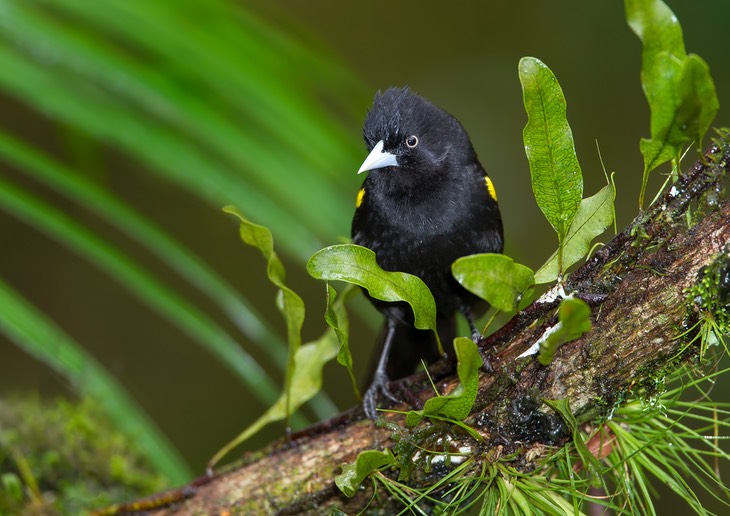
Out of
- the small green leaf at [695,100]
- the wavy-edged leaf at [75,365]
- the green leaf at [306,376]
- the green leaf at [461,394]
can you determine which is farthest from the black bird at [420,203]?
the small green leaf at [695,100]

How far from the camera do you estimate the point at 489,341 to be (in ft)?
5.01

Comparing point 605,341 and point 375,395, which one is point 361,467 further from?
point 375,395

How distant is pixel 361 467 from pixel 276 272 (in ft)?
1.45

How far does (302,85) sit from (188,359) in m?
3.67

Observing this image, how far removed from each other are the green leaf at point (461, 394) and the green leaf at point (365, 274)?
159mm

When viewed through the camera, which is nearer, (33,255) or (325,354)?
(325,354)

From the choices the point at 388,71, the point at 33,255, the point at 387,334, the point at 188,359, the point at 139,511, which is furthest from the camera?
the point at 388,71

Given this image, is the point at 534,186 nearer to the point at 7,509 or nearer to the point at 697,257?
the point at 697,257

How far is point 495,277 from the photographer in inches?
48.5

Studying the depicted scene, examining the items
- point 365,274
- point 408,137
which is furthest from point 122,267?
point 408,137

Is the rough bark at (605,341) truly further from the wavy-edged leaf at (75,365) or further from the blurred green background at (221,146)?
the blurred green background at (221,146)

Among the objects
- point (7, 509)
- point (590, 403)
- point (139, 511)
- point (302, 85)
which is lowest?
point (590, 403)

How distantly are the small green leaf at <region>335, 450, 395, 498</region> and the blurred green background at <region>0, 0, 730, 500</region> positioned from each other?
0.57m

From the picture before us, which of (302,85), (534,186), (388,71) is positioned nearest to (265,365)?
(388,71)
